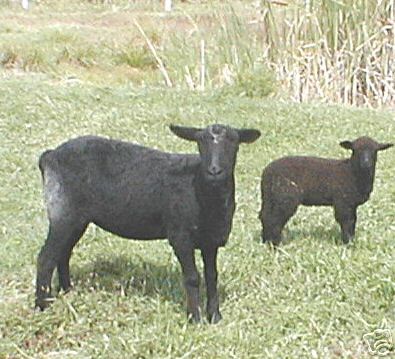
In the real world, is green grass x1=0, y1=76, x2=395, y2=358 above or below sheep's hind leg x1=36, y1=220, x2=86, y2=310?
below

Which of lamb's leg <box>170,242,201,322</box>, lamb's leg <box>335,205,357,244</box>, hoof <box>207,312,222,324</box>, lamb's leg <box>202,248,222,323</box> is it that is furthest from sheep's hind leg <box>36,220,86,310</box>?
lamb's leg <box>335,205,357,244</box>

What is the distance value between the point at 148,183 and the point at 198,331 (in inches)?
32.0

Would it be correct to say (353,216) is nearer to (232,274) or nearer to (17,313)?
(232,274)

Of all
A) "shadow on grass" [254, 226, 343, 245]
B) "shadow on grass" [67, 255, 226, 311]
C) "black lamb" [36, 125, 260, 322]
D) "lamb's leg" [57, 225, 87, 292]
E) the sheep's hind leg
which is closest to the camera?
"black lamb" [36, 125, 260, 322]

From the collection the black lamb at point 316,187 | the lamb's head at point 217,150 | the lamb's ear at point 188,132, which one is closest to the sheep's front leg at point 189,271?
the lamb's head at point 217,150

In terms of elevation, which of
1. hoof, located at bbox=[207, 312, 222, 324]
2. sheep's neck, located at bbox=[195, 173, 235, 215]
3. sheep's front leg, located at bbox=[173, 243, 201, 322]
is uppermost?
sheep's neck, located at bbox=[195, 173, 235, 215]

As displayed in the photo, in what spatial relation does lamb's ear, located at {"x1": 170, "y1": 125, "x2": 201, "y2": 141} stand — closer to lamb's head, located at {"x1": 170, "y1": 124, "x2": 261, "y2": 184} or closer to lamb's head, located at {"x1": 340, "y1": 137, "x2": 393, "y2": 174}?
lamb's head, located at {"x1": 170, "y1": 124, "x2": 261, "y2": 184}

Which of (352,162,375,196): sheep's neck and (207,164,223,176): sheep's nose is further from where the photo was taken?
(352,162,375,196): sheep's neck

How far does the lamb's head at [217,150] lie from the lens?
4508 mm

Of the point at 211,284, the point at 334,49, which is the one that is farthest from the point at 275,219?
the point at 334,49

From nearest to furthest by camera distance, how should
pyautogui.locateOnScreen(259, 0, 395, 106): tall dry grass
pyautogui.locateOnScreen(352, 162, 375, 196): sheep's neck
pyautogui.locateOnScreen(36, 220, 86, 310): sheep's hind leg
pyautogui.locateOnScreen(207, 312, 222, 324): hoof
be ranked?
pyautogui.locateOnScreen(207, 312, 222, 324): hoof, pyautogui.locateOnScreen(36, 220, 86, 310): sheep's hind leg, pyautogui.locateOnScreen(352, 162, 375, 196): sheep's neck, pyautogui.locateOnScreen(259, 0, 395, 106): tall dry grass

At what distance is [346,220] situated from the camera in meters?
6.06

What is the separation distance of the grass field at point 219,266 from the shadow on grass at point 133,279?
0.04 feet

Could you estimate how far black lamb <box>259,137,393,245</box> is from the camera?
5965 millimetres
